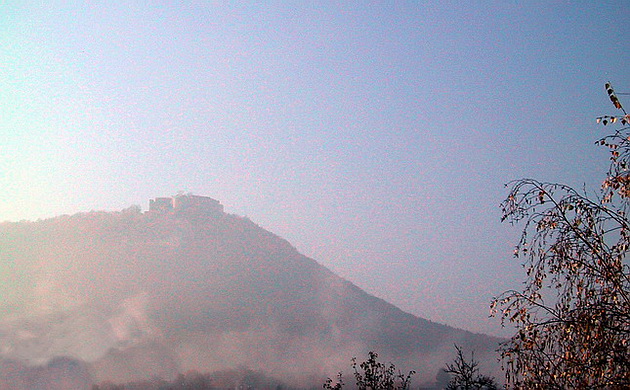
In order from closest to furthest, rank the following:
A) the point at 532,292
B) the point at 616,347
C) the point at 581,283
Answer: the point at 616,347 → the point at 581,283 → the point at 532,292

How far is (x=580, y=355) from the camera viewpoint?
7.70m

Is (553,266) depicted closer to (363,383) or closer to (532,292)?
(532,292)

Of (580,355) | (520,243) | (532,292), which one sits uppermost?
(520,243)

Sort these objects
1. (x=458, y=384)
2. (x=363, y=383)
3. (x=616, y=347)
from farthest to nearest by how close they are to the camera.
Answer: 1. (x=363, y=383)
2. (x=458, y=384)
3. (x=616, y=347)

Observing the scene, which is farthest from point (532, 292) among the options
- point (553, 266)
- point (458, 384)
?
point (458, 384)

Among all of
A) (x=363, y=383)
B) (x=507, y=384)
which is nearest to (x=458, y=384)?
(x=363, y=383)

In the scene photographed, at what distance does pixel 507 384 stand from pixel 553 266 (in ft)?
5.50

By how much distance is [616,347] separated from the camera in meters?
7.41

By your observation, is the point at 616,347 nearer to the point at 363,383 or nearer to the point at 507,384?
the point at 507,384

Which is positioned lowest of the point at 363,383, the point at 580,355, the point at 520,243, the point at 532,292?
the point at 363,383

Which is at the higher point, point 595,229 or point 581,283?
point 595,229

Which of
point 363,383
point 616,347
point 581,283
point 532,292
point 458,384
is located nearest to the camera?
point 616,347

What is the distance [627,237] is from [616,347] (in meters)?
1.38

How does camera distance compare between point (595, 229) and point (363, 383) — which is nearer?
point (595, 229)
